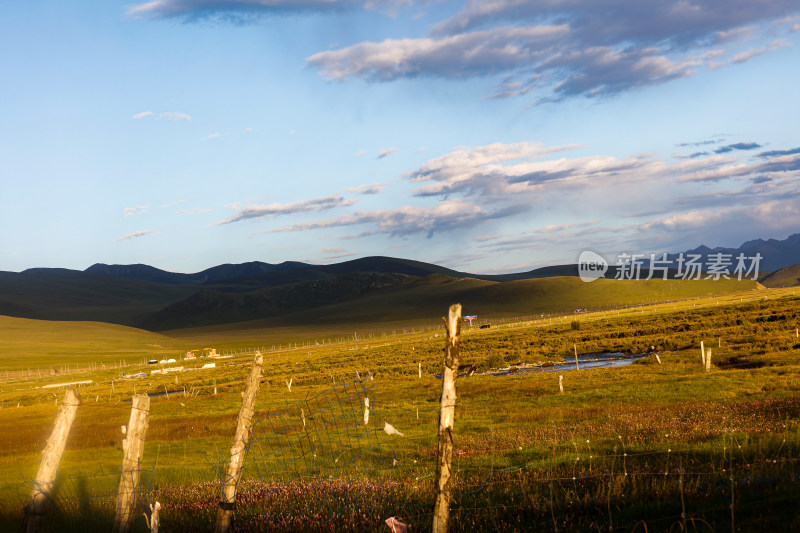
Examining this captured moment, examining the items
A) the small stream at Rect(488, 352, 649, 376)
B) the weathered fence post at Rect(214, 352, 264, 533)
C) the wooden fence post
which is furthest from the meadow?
the small stream at Rect(488, 352, 649, 376)

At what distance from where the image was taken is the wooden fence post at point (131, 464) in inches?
321

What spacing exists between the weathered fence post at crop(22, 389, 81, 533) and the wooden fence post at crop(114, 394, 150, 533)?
37.9 inches

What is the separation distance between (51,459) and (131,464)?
157cm

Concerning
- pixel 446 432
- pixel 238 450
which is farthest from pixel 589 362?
pixel 446 432

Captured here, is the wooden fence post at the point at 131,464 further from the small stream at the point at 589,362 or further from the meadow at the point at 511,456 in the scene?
the small stream at the point at 589,362

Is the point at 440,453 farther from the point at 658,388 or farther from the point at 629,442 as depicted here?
the point at 658,388

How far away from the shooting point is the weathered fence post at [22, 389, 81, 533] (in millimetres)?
8477

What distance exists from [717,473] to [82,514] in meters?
10.00

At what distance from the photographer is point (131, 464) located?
8.34 metres

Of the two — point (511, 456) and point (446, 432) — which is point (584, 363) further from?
point (446, 432)

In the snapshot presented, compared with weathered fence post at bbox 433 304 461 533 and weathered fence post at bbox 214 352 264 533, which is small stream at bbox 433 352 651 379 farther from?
weathered fence post at bbox 433 304 461 533

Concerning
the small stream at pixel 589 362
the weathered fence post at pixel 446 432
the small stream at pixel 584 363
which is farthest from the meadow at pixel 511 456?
the small stream at pixel 584 363

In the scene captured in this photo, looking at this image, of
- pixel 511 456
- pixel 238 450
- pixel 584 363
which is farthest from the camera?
pixel 584 363

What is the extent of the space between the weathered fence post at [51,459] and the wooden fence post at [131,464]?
0.96m
